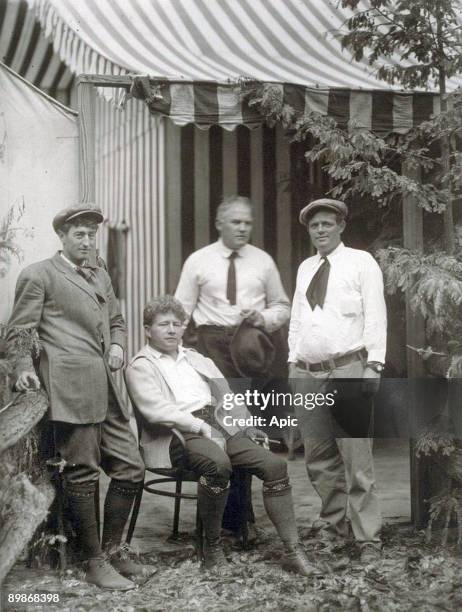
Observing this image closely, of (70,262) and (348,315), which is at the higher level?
(70,262)

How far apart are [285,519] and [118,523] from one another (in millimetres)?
820

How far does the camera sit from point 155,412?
409 centimetres

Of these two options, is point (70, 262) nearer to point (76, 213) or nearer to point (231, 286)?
point (76, 213)

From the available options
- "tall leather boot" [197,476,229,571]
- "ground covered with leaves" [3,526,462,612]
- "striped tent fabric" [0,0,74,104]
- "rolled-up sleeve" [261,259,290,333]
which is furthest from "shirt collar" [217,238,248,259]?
"striped tent fabric" [0,0,74,104]

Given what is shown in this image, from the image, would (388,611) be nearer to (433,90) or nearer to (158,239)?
(433,90)

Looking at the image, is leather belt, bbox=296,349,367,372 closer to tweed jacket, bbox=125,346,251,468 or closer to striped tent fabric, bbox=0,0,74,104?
tweed jacket, bbox=125,346,251,468

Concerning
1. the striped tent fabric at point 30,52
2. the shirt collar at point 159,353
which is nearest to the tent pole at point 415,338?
the shirt collar at point 159,353

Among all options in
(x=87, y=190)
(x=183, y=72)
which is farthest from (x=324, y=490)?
(x=183, y=72)

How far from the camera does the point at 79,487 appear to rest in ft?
12.5

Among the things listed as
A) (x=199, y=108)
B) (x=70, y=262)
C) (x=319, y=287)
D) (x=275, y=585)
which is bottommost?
(x=275, y=585)

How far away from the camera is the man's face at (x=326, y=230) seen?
4.37 metres

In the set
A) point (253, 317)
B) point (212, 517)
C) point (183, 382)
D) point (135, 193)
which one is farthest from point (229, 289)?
point (135, 193)

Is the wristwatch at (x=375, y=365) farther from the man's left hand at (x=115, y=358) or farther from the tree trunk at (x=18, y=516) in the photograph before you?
the tree trunk at (x=18, y=516)

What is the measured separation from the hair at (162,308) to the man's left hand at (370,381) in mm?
1003
